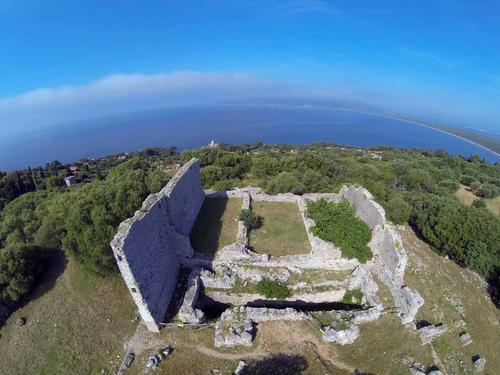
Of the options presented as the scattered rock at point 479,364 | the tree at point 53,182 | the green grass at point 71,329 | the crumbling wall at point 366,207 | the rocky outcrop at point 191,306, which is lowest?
the tree at point 53,182

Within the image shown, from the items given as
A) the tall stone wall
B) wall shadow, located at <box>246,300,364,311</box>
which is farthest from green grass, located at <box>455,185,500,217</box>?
the tall stone wall

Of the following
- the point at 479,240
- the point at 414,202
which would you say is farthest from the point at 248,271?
the point at 414,202

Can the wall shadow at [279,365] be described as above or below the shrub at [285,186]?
below

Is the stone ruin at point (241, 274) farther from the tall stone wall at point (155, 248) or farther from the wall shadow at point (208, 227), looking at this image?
the wall shadow at point (208, 227)

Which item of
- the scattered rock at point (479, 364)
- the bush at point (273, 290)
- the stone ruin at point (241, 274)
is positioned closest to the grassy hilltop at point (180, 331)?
the scattered rock at point (479, 364)

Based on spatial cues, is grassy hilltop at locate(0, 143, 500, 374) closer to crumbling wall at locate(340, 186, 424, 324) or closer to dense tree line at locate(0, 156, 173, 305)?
Answer: dense tree line at locate(0, 156, 173, 305)

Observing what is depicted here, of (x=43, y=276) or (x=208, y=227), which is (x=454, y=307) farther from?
(x=43, y=276)

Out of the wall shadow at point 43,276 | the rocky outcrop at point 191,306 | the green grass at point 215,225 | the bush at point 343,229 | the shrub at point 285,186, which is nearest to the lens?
the rocky outcrop at point 191,306
